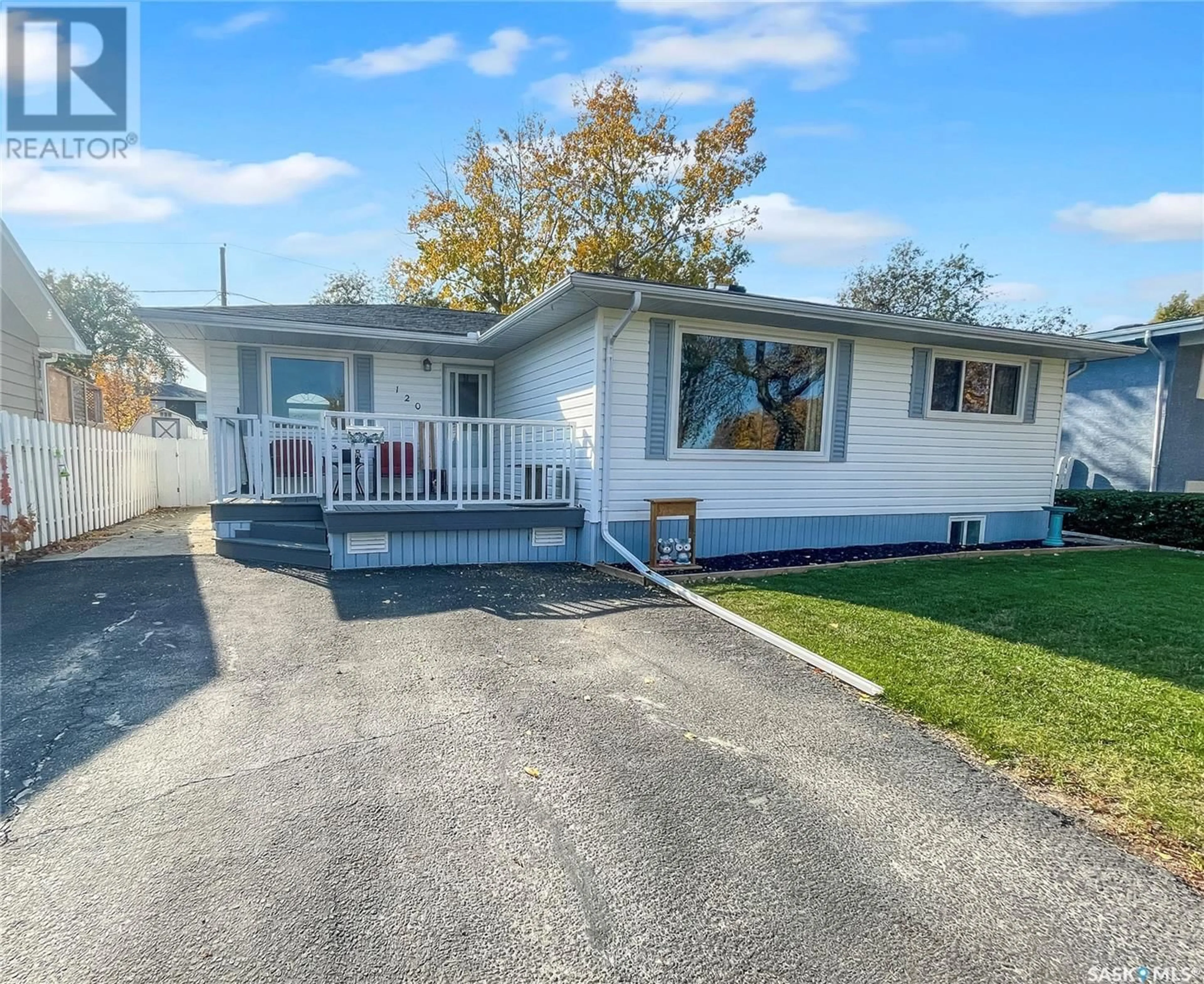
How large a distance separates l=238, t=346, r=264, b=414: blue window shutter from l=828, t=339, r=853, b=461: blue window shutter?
811 cm

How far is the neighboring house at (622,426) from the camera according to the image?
256 inches

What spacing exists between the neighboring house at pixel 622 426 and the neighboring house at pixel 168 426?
484 inches

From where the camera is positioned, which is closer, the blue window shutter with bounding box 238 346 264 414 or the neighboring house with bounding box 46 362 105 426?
the blue window shutter with bounding box 238 346 264 414

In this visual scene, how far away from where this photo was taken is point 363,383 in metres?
9.12

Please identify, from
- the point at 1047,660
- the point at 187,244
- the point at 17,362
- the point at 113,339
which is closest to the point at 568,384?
the point at 1047,660

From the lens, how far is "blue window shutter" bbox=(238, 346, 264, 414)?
330 inches

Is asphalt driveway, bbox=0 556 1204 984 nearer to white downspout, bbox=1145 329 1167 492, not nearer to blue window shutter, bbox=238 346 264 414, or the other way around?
blue window shutter, bbox=238 346 264 414

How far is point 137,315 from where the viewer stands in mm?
6531

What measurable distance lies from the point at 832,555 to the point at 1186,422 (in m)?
9.33

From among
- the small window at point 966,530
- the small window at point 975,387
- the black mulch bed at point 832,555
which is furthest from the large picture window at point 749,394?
the small window at point 966,530

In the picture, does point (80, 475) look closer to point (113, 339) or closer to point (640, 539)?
point (640, 539)

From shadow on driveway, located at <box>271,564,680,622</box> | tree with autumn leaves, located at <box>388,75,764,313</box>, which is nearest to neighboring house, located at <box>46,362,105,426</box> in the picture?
shadow on driveway, located at <box>271,564,680,622</box>

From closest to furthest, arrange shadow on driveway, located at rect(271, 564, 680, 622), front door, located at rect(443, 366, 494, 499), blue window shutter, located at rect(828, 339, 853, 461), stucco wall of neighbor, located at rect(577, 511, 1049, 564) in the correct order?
shadow on driveway, located at rect(271, 564, 680, 622)
stucco wall of neighbor, located at rect(577, 511, 1049, 564)
blue window shutter, located at rect(828, 339, 853, 461)
front door, located at rect(443, 366, 494, 499)

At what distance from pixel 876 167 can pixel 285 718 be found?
1325 cm
